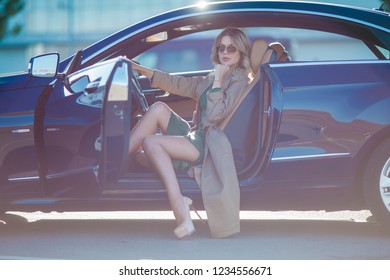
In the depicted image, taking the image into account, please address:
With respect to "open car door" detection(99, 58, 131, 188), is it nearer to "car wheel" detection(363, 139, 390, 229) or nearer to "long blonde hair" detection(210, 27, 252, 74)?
"long blonde hair" detection(210, 27, 252, 74)

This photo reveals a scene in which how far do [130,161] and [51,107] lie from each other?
0.65 m

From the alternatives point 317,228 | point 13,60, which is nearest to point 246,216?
point 317,228

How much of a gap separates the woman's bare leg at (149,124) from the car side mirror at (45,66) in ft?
2.09

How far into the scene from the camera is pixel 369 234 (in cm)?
646

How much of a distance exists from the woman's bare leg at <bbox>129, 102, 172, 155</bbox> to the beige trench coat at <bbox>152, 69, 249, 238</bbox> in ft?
0.92

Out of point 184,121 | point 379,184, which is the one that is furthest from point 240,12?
point 379,184

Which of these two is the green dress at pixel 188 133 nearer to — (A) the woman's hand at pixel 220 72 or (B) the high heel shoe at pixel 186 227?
(A) the woman's hand at pixel 220 72

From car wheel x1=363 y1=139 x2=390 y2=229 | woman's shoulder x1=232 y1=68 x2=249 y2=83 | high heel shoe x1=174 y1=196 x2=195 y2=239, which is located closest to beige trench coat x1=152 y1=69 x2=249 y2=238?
woman's shoulder x1=232 y1=68 x2=249 y2=83

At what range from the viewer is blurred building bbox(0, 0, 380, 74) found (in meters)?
57.7

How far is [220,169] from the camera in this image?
6.07 metres

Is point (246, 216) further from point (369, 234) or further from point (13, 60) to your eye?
point (13, 60)

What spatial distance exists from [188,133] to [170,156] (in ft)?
0.96
